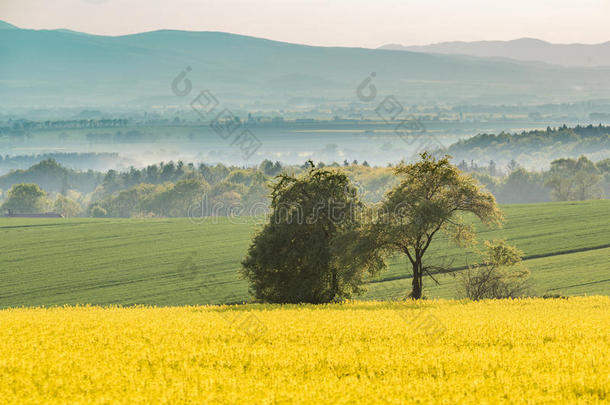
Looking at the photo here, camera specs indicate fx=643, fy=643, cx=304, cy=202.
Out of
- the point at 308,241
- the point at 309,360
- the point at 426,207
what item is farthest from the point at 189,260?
the point at 309,360

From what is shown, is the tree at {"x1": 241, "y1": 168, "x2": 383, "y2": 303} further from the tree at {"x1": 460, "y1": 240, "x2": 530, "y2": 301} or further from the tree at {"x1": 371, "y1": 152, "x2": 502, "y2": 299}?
the tree at {"x1": 460, "y1": 240, "x2": 530, "y2": 301}

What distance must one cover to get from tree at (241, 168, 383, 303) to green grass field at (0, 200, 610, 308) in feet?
52.1

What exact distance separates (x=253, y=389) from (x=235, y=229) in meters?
88.3

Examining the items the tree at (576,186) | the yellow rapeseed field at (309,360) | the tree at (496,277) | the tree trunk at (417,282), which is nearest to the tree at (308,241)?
the tree trunk at (417,282)

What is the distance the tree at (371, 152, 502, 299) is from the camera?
34906 millimetres

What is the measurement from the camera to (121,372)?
14.5 meters

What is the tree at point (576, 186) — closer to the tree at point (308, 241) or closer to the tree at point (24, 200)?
the tree at point (308, 241)

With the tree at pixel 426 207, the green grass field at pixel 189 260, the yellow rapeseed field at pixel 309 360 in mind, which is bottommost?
the green grass field at pixel 189 260

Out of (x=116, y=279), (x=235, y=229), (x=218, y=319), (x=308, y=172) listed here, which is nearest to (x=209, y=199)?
(x=235, y=229)

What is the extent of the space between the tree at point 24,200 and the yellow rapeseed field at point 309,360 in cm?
17020

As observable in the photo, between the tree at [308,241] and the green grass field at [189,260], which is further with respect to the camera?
the green grass field at [189,260]

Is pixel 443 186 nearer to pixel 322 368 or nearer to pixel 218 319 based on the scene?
pixel 218 319

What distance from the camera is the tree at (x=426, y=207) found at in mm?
34906

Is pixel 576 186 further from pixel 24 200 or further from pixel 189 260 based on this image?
pixel 24 200
